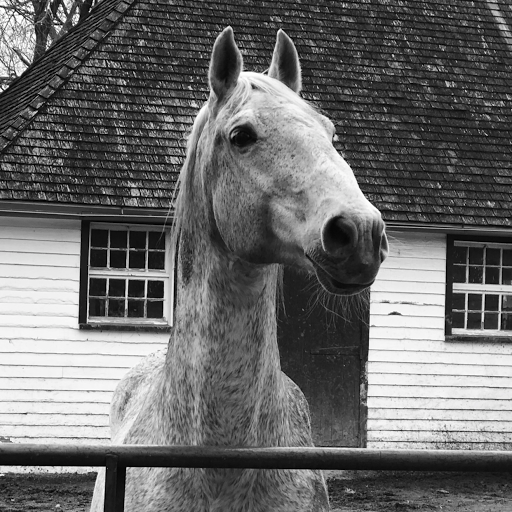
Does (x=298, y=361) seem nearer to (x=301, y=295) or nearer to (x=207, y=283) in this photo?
(x=301, y=295)

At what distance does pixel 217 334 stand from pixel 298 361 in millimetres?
8652

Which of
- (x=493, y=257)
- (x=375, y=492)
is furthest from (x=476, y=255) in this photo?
(x=375, y=492)

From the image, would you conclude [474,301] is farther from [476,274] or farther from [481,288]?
[476,274]

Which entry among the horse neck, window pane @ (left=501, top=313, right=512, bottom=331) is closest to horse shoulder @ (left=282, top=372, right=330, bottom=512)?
the horse neck

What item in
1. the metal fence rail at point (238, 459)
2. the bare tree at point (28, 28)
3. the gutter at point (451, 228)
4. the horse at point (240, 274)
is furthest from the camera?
the bare tree at point (28, 28)

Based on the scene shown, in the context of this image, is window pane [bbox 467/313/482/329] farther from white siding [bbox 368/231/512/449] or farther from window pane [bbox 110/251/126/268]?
window pane [bbox 110/251/126/268]

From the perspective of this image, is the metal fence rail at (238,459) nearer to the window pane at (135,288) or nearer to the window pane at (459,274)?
the window pane at (135,288)

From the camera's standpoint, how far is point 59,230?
1103 cm

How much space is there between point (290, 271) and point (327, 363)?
1.33 m

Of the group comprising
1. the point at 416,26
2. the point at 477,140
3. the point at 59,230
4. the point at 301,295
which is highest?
the point at 416,26

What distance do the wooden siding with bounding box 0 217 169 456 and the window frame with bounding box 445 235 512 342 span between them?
3.78 metres

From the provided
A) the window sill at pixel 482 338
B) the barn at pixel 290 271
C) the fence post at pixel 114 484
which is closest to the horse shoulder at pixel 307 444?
the fence post at pixel 114 484

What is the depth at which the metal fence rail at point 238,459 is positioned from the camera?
2.46 m

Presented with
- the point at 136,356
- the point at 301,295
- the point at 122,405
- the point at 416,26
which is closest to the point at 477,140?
the point at 416,26
